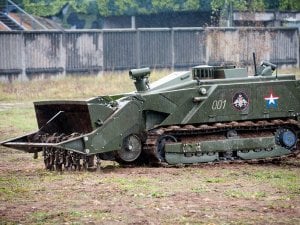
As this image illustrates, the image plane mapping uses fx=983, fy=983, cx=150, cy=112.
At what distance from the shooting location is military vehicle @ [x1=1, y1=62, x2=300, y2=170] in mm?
17234

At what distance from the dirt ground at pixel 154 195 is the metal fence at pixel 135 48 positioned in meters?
19.5

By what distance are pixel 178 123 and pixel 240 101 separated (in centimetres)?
136

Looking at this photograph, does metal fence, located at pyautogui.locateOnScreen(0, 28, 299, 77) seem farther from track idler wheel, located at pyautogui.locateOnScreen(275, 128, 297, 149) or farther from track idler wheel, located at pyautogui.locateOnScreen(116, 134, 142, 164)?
track idler wheel, located at pyautogui.locateOnScreen(116, 134, 142, 164)

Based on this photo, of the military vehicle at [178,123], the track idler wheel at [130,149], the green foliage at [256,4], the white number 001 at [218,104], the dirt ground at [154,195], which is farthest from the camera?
the green foliage at [256,4]

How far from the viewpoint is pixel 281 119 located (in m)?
19.1

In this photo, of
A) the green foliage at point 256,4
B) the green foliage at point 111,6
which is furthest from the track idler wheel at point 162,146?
the green foliage at point 111,6

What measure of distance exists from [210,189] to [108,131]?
3052 millimetres

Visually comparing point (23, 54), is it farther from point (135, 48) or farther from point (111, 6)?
point (111, 6)

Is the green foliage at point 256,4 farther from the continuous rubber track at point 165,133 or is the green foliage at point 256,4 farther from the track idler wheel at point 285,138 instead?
the continuous rubber track at point 165,133

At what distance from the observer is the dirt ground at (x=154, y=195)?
12.2 metres

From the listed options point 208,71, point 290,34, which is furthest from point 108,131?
point 290,34

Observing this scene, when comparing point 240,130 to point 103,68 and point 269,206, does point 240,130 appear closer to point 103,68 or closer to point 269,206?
point 269,206

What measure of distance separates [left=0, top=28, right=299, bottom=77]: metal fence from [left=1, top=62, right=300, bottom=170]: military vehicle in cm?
1829

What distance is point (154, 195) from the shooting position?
14.0 metres
